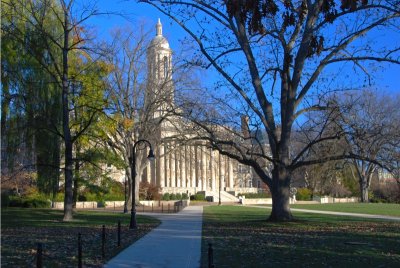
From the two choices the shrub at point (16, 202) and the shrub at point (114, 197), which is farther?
the shrub at point (114, 197)

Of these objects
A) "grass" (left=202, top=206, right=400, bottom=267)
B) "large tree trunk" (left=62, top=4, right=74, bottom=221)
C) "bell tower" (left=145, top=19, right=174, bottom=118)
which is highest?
"bell tower" (left=145, top=19, right=174, bottom=118)

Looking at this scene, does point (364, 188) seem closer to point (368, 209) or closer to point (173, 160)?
point (368, 209)

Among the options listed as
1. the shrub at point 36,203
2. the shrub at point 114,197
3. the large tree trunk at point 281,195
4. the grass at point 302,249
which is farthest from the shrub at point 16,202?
the grass at point 302,249

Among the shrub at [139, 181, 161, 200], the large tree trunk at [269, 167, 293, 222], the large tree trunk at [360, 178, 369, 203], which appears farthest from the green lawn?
the large tree trunk at [360, 178, 369, 203]

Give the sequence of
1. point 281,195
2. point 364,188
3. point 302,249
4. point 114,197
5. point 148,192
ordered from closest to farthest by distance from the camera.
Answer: point 302,249 < point 281,195 < point 114,197 < point 148,192 < point 364,188

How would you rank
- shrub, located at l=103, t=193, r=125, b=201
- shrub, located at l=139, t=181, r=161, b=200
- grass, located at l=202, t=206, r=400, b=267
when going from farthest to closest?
shrub, located at l=139, t=181, r=161, b=200
shrub, located at l=103, t=193, r=125, b=201
grass, located at l=202, t=206, r=400, b=267

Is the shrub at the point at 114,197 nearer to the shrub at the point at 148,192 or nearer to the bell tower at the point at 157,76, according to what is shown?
the shrub at the point at 148,192

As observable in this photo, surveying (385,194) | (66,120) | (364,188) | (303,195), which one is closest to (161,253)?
(66,120)

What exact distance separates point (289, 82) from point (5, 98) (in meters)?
14.4

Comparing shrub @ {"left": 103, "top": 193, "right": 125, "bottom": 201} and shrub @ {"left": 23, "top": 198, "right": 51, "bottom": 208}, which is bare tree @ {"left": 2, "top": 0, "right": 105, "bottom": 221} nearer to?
shrub @ {"left": 23, "top": 198, "right": 51, "bottom": 208}

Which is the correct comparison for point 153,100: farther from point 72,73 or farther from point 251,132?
point 251,132

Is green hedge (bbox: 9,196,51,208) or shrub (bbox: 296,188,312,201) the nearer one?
green hedge (bbox: 9,196,51,208)

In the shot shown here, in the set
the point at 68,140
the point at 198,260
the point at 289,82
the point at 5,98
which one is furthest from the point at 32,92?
the point at 198,260

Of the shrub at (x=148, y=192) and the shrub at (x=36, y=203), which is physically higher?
the shrub at (x=148, y=192)
